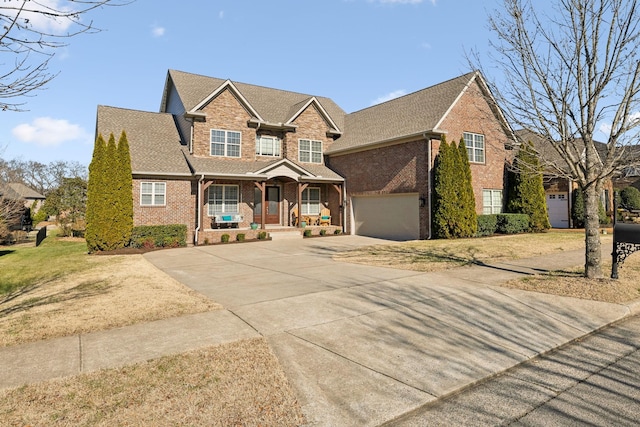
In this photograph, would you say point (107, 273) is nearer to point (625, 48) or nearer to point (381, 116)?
point (625, 48)

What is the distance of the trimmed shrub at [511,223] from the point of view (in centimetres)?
2041

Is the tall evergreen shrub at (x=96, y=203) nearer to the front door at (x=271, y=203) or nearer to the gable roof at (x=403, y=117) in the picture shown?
the front door at (x=271, y=203)

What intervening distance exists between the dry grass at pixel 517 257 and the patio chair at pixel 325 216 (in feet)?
27.5

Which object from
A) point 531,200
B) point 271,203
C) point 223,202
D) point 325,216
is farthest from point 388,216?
point 223,202

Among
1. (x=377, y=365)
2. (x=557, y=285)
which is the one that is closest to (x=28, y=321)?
(x=377, y=365)

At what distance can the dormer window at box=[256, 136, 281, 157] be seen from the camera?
23500 mm

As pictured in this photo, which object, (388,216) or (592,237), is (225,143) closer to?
(388,216)

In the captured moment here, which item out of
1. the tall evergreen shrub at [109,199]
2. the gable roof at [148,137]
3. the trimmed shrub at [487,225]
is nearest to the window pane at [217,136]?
the gable roof at [148,137]

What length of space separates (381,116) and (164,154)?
45.0 feet

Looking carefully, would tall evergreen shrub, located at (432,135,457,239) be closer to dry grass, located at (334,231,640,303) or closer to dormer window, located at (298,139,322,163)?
dry grass, located at (334,231,640,303)

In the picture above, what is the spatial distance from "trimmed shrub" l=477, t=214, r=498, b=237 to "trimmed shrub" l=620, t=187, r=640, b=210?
20.2 meters

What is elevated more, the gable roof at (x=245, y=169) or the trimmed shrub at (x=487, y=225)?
the gable roof at (x=245, y=169)

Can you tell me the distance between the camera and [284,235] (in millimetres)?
21078

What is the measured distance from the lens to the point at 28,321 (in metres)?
6.00
